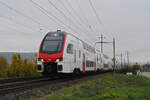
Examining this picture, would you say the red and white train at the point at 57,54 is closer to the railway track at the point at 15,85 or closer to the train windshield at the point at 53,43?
the train windshield at the point at 53,43

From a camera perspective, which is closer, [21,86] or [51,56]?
[21,86]

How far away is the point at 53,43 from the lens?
51.0 ft

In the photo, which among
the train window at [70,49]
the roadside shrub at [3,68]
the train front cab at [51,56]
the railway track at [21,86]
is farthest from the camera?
the roadside shrub at [3,68]

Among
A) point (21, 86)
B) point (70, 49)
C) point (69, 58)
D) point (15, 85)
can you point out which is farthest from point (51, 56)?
point (21, 86)

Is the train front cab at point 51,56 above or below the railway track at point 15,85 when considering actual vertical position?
above

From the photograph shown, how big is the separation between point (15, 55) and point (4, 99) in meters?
31.3

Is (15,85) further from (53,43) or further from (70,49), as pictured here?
(70,49)

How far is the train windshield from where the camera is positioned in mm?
15080

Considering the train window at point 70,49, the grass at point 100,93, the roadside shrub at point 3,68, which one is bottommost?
the grass at point 100,93

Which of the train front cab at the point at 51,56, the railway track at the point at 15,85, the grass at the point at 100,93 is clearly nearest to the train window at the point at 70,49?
the train front cab at the point at 51,56

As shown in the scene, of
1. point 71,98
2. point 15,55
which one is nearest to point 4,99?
point 71,98

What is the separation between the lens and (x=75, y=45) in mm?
17109

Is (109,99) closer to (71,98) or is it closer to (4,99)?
(71,98)

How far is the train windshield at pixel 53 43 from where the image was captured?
15.1 meters
